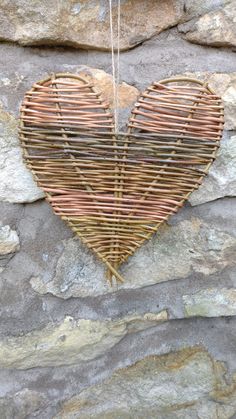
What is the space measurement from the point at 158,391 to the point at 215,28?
58 cm

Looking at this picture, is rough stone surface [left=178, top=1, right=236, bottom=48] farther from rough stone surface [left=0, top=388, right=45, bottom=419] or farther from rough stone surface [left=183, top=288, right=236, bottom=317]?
rough stone surface [left=0, top=388, right=45, bottom=419]

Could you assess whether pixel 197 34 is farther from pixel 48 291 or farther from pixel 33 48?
pixel 48 291

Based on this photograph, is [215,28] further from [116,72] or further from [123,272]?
[123,272]

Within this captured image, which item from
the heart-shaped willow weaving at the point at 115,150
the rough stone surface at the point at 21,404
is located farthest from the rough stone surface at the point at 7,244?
the rough stone surface at the point at 21,404

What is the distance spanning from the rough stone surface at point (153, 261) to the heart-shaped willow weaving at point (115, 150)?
103 mm

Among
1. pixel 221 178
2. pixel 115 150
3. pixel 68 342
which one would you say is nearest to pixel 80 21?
pixel 115 150

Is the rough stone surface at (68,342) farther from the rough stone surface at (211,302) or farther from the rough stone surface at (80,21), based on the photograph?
the rough stone surface at (80,21)

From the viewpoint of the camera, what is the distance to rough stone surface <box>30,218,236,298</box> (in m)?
0.76

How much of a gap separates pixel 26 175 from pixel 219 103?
29 cm

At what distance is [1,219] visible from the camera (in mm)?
728

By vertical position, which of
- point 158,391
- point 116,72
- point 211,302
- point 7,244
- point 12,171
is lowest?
point 158,391

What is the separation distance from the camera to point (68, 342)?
785 millimetres

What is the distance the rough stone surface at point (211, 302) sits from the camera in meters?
0.82

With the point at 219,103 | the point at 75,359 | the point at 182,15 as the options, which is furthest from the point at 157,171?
the point at 75,359
